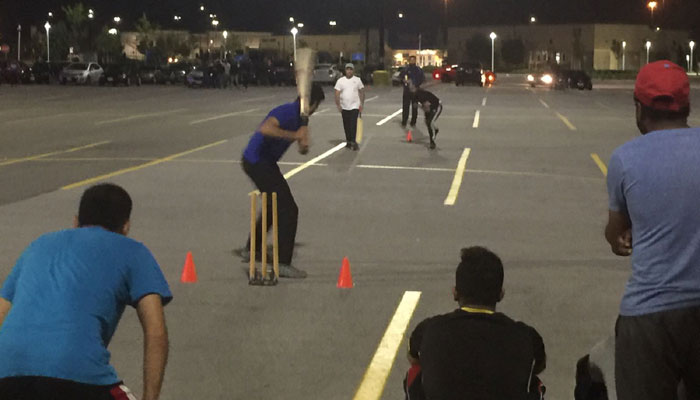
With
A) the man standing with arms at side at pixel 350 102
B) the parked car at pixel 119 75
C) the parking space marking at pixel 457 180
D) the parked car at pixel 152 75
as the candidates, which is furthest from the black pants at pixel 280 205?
the parked car at pixel 152 75

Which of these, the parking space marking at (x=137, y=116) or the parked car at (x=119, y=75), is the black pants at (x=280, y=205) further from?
the parked car at (x=119, y=75)

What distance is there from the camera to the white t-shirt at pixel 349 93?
23047 mm

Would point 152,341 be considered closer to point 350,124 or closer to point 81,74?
point 350,124

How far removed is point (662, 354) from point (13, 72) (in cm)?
6582

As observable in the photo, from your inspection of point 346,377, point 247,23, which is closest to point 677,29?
point 247,23

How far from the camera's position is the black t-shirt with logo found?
12.8 ft

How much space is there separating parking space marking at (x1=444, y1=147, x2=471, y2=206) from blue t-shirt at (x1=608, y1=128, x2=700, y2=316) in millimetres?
10676

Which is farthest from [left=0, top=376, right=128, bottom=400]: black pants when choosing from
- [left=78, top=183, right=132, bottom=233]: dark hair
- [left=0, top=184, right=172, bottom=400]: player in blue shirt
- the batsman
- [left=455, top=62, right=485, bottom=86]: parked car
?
[left=455, top=62, right=485, bottom=86]: parked car

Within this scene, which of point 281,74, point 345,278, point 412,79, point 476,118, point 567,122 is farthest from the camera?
point 281,74

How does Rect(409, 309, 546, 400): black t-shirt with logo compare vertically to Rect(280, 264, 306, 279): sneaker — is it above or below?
above

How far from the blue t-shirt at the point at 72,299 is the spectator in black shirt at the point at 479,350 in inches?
38.8

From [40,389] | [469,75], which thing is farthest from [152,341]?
[469,75]

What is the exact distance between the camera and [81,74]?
66625mm

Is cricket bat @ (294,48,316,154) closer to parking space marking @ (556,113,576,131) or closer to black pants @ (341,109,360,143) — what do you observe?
black pants @ (341,109,360,143)
